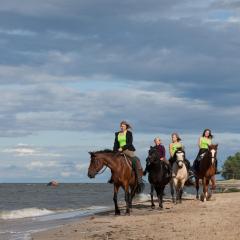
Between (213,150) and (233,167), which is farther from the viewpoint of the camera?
(233,167)

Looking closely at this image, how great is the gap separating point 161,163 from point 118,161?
99.1 inches

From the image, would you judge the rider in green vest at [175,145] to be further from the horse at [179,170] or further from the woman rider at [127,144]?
the woman rider at [127,144]

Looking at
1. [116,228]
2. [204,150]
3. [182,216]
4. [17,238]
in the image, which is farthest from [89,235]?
[204,150]

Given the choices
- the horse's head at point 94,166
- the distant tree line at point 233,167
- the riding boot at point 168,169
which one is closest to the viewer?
the horse's head at point 94,166

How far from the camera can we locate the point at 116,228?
637 inches

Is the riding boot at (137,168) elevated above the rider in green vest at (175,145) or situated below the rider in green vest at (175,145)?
below

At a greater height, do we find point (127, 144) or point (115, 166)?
point (127, 144)

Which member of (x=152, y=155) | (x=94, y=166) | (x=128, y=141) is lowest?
(x=94, y=166)

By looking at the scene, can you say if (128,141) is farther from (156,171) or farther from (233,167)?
(233,167)

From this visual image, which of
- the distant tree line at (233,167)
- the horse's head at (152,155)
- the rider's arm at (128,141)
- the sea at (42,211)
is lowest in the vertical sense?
the sea at (42,211)

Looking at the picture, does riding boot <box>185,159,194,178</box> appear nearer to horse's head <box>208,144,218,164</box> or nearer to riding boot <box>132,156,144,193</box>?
horse's head <box>208,144,218,164</box>

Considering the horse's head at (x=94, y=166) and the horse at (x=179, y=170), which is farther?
the horse at (x=179, y=170)

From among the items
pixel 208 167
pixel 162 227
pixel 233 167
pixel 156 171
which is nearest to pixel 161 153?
pixel 156 171

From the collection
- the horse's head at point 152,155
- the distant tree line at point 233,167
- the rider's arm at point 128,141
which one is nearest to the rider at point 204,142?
the horse's head at point 152,155
